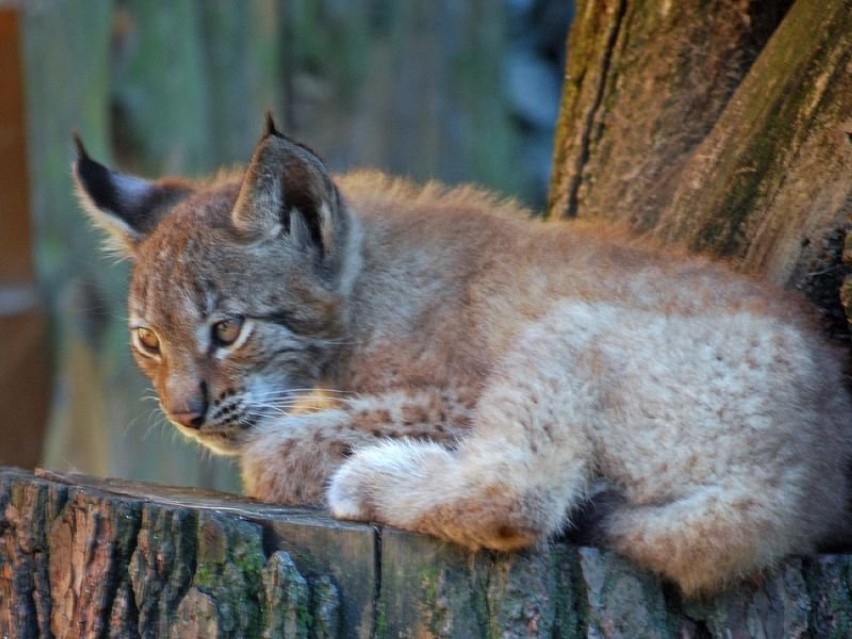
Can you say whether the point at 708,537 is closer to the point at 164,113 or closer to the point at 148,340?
the point at 148,340

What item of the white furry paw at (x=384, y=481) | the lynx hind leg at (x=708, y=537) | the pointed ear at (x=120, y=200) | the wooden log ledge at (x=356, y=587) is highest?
the pointed ear at (x=120, y=200)

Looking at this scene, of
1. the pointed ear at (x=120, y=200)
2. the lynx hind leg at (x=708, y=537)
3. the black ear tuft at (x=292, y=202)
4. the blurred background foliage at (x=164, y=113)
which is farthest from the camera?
the blurred background foliage at (x=164, y=113)

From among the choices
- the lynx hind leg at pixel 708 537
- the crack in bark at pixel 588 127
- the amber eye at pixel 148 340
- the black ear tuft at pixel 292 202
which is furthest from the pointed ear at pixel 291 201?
the lynx hind leg at pixel 708 537

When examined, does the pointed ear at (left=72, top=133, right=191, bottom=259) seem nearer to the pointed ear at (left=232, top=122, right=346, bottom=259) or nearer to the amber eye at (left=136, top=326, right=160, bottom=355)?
the amber eye at (left=136, top=326, right=160, bottom=355)

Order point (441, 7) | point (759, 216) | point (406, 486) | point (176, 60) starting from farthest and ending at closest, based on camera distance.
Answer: point (441, 7) → point (176, 60) → point (759, 216) → point (406, 486)

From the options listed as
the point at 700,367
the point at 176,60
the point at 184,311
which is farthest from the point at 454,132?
the point at 700,367

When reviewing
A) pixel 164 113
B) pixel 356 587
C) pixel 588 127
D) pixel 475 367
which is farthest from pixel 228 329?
pixel 164 113

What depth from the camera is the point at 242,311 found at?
4.12 meters

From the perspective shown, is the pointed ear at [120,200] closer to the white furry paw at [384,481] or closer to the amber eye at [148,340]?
the amber eye at [148,340]

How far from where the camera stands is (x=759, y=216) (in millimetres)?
4285

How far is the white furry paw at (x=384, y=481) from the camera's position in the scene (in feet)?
11.6

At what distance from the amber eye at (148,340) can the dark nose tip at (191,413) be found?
0.28 metres

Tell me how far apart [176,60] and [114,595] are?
3.49 metres

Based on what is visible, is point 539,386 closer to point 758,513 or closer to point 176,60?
point 758,513
